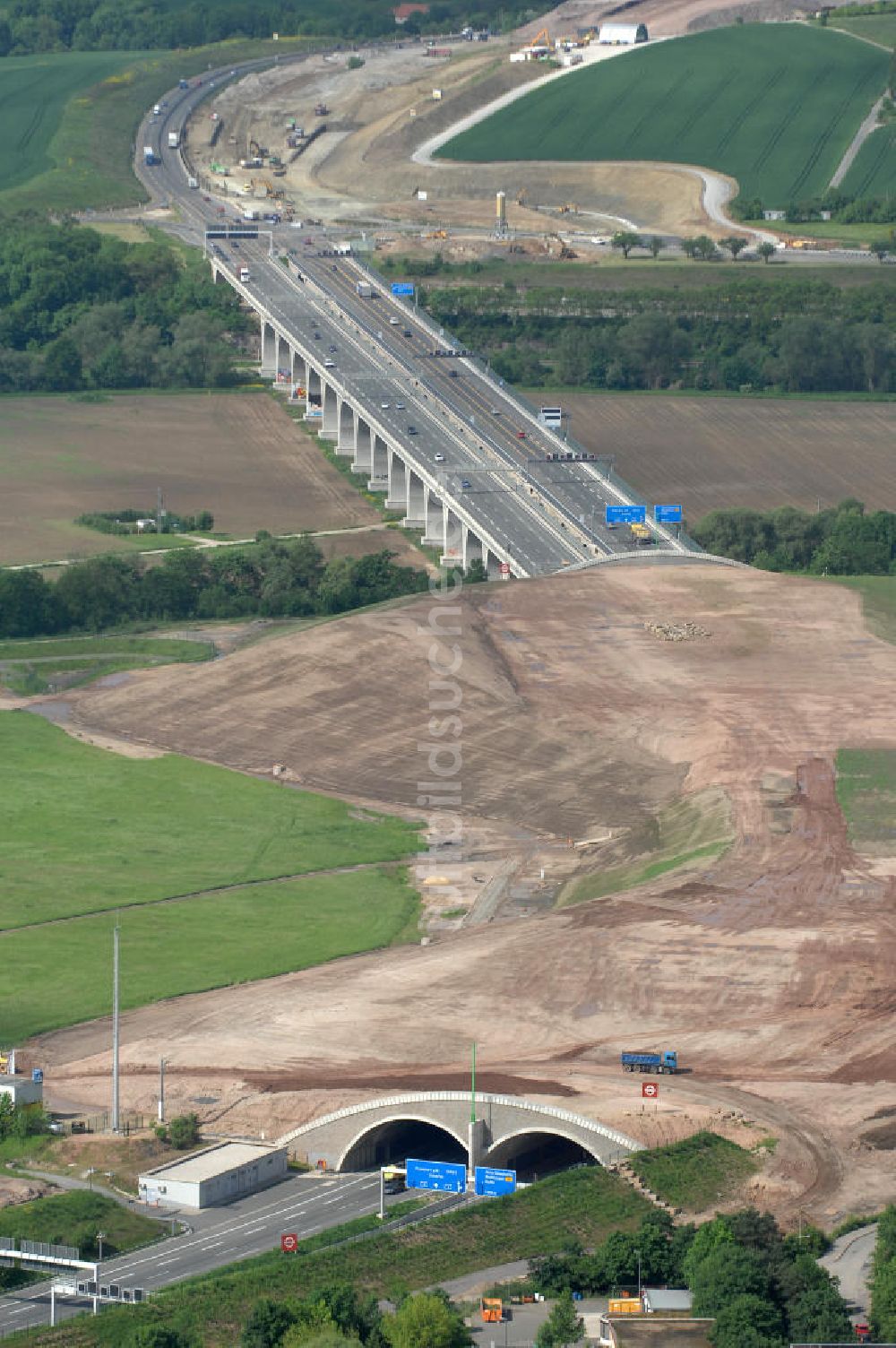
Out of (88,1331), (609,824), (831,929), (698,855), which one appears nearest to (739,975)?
(831,929)

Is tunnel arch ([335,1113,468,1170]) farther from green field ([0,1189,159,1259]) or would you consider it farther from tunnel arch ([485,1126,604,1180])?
green field ([0,1189,159,1259])

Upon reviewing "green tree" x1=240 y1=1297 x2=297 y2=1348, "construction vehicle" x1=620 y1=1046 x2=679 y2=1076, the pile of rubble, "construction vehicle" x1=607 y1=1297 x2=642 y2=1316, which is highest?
the pile of rubble

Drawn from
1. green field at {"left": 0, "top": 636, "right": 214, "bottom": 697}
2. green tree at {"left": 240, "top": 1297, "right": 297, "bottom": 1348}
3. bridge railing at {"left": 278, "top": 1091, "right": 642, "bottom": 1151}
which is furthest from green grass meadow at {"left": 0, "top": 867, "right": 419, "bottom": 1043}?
green field at {"left": 0, "top": 636, "right": 214, "bottom": 697}

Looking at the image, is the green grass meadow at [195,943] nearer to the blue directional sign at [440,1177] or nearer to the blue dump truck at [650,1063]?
the blue dump truck at [650,1063]

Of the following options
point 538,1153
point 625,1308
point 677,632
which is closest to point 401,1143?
point 538,1153

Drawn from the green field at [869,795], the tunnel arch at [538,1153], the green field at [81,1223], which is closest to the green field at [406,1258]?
the tunnel arch at [538,1153]
